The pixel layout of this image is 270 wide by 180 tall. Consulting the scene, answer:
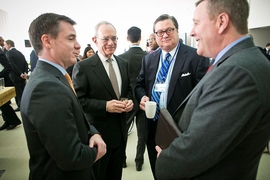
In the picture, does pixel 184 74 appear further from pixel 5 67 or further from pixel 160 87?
pixel 5 67

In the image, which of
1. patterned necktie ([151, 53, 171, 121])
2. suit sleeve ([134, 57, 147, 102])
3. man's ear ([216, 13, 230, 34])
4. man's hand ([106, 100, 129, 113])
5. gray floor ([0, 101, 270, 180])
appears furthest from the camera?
gray floor ([0, 101, 270, 180])

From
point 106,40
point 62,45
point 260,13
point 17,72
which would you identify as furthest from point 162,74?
point 17,72

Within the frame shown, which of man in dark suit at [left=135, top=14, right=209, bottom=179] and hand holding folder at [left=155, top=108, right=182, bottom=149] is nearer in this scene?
hand holding folder at [left=155, top=108, right=182, bottom=149]

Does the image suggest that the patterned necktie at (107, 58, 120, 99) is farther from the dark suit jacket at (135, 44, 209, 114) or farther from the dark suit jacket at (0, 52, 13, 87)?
the dark suit jacket at (0, 52, 13, 87)

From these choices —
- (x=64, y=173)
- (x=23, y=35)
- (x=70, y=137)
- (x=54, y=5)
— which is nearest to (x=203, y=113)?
(x=70, y=137)

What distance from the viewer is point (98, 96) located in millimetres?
1645

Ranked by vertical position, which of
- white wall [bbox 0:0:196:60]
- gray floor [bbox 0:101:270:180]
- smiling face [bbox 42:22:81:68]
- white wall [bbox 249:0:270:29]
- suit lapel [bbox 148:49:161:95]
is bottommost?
gray floor [bbox 0:101:270:180]

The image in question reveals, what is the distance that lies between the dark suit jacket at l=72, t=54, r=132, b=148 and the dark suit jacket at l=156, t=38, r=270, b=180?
0.91m

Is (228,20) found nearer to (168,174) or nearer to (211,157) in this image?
(211,157)

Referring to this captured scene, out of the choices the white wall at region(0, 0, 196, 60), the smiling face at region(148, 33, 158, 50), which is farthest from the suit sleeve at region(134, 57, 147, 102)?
the white wall at region(0, 0, 196, 60)

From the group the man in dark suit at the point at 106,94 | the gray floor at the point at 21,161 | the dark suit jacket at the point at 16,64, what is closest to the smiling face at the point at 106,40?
the man in dark suit at the point at 106,94

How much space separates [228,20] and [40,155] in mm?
1127

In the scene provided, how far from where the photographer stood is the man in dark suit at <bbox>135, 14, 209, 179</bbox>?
157 centimetres

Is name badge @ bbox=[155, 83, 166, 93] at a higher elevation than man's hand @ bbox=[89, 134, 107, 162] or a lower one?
higher
